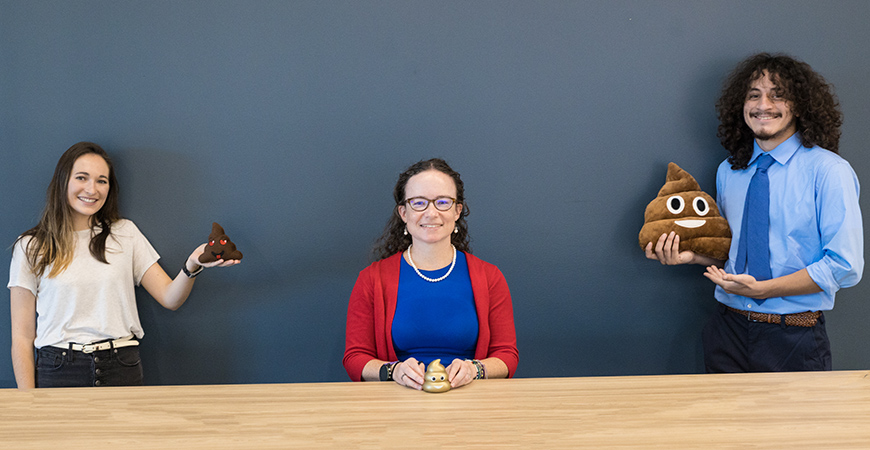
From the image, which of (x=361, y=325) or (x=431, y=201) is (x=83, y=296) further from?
(x=431, y=201)

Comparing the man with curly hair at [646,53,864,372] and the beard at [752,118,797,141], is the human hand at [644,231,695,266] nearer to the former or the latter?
the man with curly hair at [646,53,864,372]

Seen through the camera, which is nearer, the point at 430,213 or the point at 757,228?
the point at 430,213

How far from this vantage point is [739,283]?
6.76 feet

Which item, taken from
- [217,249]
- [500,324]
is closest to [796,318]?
[500,324]

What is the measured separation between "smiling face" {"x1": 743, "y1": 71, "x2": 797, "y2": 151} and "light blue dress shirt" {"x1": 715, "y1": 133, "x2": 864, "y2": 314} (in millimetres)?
39

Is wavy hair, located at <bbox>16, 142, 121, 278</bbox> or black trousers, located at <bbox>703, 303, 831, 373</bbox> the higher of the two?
wavy hair, located at <bbox>16, 142, 121, 278</bbox>

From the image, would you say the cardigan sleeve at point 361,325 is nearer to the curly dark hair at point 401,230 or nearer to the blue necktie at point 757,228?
the curly dark hair at point 401,230

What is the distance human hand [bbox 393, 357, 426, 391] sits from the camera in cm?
148

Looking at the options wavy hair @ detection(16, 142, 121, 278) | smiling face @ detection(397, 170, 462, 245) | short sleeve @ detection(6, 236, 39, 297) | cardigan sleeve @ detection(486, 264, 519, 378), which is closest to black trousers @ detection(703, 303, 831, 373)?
cardigan sleeve @ detection(486, 264, 519, 378)

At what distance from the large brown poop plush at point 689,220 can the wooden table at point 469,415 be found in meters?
0.75

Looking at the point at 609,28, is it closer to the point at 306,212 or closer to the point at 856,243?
the point at 856,243

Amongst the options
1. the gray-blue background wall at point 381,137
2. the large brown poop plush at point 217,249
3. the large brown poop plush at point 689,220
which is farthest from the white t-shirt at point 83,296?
the large brown poop plush at point 689,220

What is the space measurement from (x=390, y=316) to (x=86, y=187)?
1.27 metres

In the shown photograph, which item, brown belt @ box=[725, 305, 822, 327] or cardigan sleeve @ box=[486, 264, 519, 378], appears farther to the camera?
brown belt @ box=[725, 305, 822, 327]
